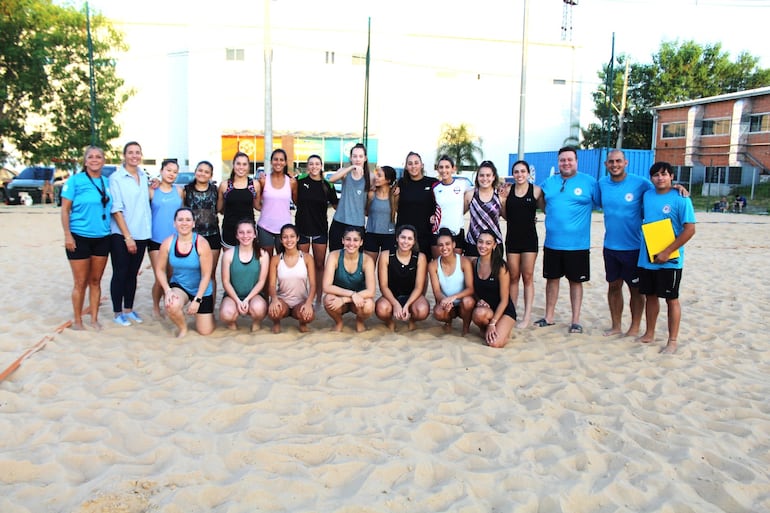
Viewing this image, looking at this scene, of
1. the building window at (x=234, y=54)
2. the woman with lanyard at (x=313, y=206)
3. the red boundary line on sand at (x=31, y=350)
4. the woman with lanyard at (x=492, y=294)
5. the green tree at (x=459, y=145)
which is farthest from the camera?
the green tree at (x=459, y=145)

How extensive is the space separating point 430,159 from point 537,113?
6.89 metres

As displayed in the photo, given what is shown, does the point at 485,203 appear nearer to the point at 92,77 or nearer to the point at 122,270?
the point at 122,270

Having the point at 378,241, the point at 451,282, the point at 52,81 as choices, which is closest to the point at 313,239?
the point at 378,241

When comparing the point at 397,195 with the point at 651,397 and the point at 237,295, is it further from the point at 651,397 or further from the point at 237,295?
the point at 651,397

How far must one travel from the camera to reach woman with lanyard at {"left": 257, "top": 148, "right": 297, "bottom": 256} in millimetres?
5527

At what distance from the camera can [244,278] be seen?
5113 millimetres

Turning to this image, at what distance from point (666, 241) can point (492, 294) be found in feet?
4.82

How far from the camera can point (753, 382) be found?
13.6 feet

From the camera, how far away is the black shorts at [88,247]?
16.2 ft

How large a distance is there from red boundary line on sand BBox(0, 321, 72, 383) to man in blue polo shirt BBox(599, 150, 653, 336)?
478 cm

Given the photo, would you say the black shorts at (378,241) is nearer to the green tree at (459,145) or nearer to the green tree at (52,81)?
the green tree at (52,81)

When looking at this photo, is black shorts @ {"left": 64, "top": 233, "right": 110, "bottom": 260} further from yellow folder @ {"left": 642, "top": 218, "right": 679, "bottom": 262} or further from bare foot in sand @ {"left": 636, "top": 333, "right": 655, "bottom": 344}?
bare foot in sand @ {"left": 636, "top": 333, "right": 655, "bottom": 344}

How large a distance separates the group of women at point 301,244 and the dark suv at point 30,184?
696 inches

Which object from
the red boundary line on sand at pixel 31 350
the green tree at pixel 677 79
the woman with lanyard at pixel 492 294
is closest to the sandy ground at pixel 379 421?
the red boundary line on sand at pixel 31 350
